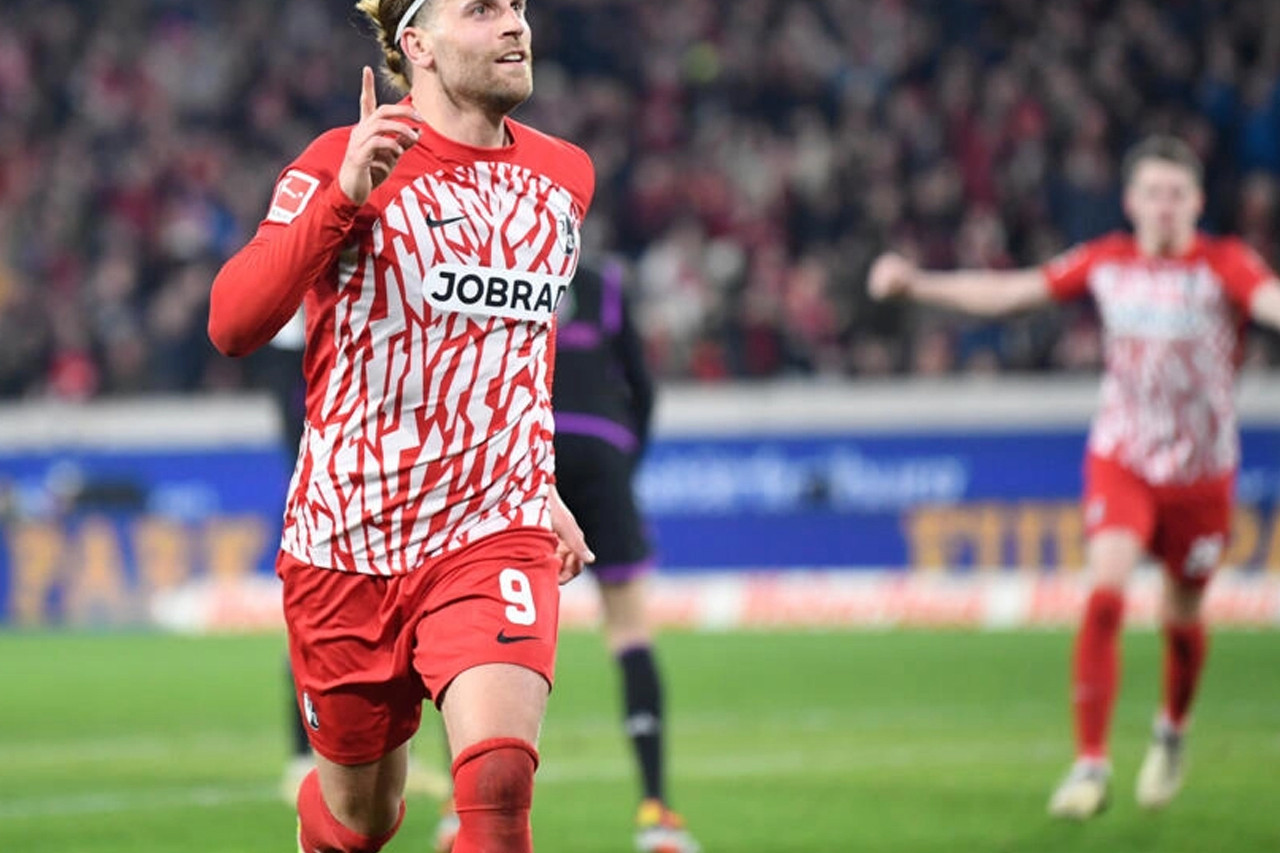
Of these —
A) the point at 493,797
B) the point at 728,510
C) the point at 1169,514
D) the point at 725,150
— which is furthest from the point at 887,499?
the point at 493,797

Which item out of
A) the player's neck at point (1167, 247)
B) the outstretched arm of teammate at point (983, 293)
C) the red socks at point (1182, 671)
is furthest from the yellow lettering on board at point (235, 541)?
the player's neck at point (1167, 247)

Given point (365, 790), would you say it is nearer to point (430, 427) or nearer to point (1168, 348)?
point (430, 427)

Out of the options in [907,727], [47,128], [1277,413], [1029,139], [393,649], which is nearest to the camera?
[393,649]

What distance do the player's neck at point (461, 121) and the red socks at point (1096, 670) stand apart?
430 centimetres

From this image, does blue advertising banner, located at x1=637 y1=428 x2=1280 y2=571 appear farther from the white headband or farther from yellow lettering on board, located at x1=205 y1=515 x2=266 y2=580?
the white headband

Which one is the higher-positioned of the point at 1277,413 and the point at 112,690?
the point at 1277,413

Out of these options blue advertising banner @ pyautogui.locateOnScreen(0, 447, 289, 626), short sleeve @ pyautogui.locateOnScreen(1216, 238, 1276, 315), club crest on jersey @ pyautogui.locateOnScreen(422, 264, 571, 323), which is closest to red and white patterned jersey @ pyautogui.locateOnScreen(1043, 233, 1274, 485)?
short sleeve @ pyautogui.locateOnScreen(1216, 238, 1276, 315)

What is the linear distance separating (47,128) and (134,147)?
1.24 meters

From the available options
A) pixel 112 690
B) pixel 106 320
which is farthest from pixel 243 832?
pixel 106 320

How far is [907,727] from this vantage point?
1127cm

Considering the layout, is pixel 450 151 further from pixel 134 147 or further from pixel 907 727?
pixel 134 147

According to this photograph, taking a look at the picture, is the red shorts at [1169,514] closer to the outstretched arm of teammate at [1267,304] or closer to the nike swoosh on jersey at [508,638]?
the outstretched arm of teammate at [1267,304]

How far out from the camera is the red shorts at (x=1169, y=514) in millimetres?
8812

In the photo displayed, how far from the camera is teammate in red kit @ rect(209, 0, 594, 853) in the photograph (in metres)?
4.78
